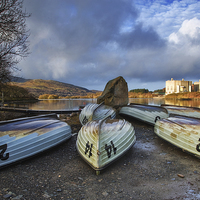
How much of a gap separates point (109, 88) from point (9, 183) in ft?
27.6

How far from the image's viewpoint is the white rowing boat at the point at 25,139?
3.56 metres

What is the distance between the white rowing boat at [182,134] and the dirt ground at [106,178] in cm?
38

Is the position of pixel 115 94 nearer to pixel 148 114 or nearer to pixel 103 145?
pixel 148 114

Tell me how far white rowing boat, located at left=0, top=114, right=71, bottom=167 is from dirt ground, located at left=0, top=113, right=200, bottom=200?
1.02 feet

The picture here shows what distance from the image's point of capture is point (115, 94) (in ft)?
34.4

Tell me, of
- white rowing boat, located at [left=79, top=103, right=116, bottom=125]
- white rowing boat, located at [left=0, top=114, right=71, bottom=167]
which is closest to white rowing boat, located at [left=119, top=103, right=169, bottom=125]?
white rowing boat, located at [left=79, top=103, right=116, bottom=125]

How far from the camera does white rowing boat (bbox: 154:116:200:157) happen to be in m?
3.91

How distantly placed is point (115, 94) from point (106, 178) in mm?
7688

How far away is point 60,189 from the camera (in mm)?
2846

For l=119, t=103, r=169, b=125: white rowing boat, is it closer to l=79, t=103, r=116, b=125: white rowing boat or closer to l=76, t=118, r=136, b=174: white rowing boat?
l=79, t=103, r=116, b=125: white rowing boat

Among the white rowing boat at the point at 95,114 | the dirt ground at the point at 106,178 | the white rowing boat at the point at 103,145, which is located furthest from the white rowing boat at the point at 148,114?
the white rowing boat at the point at 103,145

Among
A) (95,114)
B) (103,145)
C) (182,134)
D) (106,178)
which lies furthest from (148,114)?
(106,178)

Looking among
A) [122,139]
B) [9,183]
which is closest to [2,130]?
[9,183]

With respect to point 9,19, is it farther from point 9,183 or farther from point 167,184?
point 167,184
